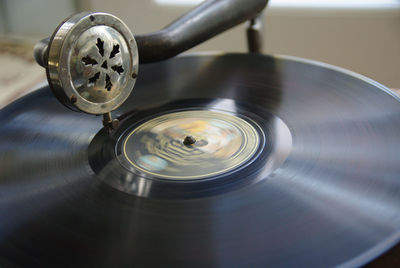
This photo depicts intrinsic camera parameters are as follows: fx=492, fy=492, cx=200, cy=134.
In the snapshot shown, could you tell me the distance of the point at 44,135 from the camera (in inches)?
32.4

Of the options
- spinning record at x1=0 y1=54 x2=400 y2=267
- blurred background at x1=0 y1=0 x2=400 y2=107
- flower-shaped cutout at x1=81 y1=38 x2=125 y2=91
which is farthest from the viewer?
blurred background at x1=0 y1=0 x2=400 y2=107

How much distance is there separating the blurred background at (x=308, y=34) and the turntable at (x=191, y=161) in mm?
876

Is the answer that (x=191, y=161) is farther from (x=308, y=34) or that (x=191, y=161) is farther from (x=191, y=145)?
(x=308, y=34)

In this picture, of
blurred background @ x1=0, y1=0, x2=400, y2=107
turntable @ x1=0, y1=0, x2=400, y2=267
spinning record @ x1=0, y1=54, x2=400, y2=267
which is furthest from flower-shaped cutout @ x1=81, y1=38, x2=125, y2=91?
blurred background @ x1=0, y1=0, x2=400, y2=107

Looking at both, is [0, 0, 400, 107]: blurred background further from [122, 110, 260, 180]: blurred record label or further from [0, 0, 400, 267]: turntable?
[122, 110, 260, 180]: blurred record label

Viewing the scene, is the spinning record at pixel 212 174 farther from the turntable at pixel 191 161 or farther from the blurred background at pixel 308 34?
the blurred background at pixel 308 34

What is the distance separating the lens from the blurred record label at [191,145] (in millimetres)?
724

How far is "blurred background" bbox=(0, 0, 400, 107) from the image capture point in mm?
1745

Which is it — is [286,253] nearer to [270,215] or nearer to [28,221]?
[270,215]

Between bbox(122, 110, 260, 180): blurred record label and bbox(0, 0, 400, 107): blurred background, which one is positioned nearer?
bbox(122, 110, 260, 180): blurred record label

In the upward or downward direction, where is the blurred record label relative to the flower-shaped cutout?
downward

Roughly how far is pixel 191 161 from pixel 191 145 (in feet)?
0.17

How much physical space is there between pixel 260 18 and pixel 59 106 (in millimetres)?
494

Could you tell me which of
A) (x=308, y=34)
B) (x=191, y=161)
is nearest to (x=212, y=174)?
(x=191, y=161)
